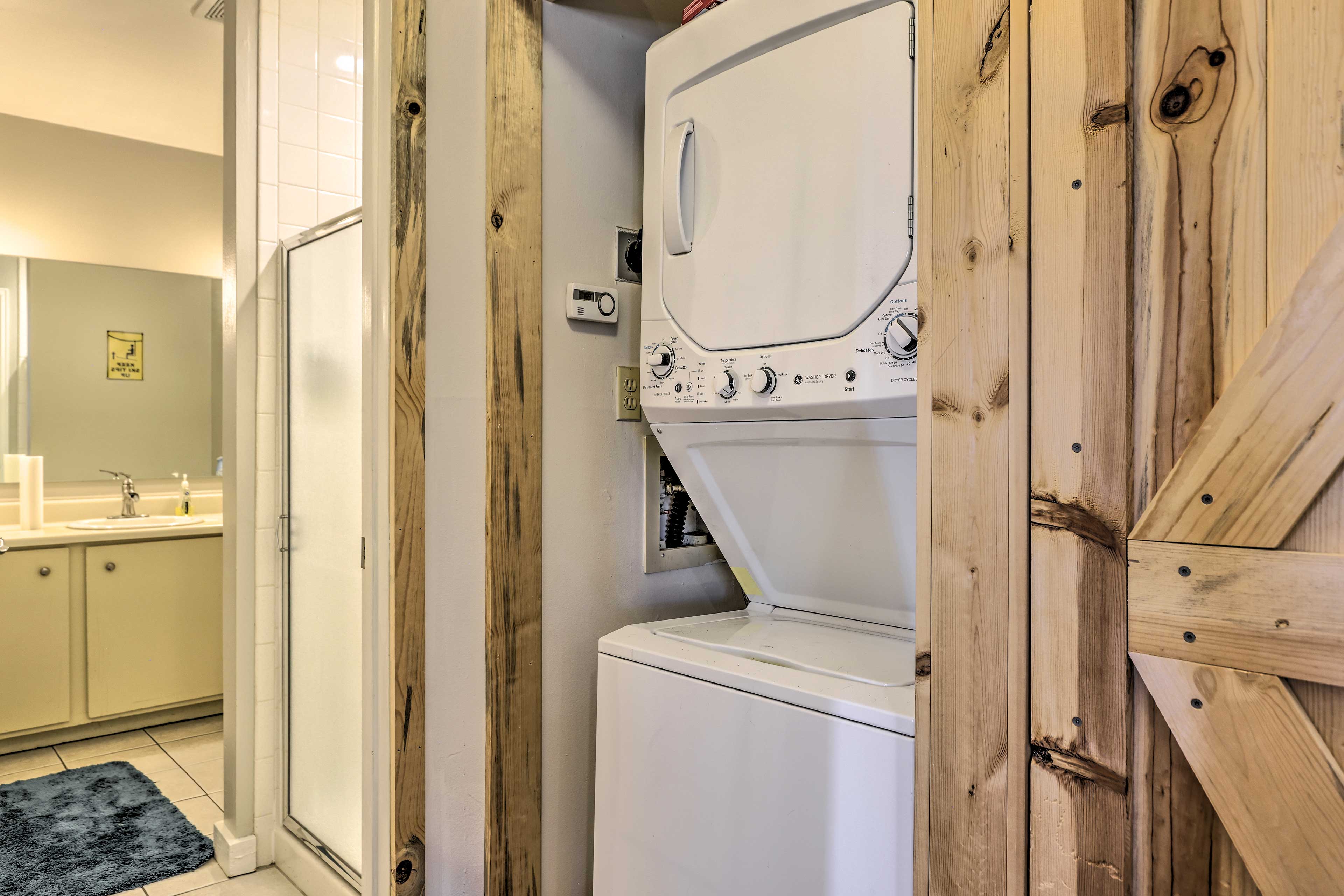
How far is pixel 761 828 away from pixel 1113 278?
802mm

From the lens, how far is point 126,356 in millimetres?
3695

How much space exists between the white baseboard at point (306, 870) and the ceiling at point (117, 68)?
223cm

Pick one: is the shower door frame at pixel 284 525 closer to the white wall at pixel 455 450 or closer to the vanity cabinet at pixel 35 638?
the white wall at pixel 455 450

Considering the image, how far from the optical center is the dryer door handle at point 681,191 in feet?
4.47

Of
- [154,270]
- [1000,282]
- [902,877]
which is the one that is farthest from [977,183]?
[154,270]

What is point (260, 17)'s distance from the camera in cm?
227

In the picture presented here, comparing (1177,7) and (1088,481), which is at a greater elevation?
(1177,7)

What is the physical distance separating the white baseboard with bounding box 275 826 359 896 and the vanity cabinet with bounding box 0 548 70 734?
5.02 feet

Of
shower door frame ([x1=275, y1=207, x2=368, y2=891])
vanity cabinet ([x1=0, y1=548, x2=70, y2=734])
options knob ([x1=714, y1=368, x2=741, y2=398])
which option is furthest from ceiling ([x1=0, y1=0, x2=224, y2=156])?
options knob ([x1=714, y1=368, x2=741, y2=398])

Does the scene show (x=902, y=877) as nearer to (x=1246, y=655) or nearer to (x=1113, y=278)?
(x=1246, y=655)

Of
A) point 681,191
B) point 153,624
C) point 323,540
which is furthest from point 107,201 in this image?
point 681,191

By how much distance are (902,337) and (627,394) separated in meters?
0.65

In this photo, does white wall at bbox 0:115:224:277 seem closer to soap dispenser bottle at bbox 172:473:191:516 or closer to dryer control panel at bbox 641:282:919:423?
soap dispenser bottle at bbox 172:473:191:516

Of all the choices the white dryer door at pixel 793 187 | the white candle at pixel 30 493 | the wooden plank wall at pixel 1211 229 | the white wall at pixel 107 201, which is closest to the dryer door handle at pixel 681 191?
the white dryer door at pixel 793 187
